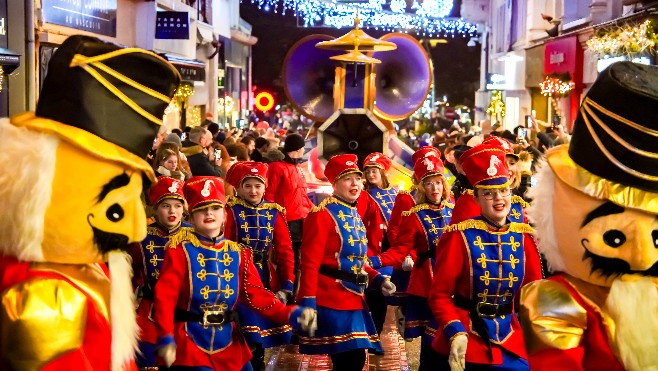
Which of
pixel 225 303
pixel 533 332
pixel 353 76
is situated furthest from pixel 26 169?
pixel 353 76

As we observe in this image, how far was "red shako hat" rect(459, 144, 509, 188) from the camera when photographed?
266 inches

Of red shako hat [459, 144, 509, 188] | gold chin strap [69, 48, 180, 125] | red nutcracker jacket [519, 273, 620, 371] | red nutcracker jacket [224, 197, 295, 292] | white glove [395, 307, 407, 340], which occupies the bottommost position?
white glove [395, 307, 407, 340]

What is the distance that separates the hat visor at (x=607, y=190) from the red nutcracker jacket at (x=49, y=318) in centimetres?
204

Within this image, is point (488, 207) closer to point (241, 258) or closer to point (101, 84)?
point (241, 258)

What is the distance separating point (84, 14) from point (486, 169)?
12.1m

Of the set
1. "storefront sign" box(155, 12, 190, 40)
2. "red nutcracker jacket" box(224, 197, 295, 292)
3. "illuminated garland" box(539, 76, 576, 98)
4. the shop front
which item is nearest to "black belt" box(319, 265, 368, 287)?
"red nutcracker jacket" box(224, 197, 295, 292)

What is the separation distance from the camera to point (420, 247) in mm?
9305

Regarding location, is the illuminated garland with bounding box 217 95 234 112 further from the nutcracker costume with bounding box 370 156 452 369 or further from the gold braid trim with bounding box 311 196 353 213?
the gold braid trim with bounding box 311 196 353 213

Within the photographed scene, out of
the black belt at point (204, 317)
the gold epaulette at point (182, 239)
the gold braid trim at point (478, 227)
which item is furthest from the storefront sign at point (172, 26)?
the gold braid trim at point (478, 227)

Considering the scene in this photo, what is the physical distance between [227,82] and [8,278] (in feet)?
131

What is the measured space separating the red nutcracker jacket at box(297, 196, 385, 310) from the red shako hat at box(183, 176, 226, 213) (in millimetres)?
1479

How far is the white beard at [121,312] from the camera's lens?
4582 mm

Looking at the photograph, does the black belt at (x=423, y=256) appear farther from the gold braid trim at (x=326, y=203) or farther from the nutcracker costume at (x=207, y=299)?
the nutcracker costume at (x=207, y=299)

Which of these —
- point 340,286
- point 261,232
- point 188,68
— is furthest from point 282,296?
point 188,68
